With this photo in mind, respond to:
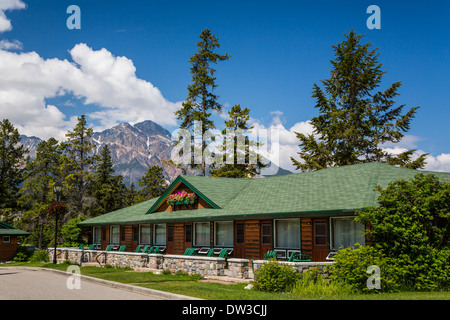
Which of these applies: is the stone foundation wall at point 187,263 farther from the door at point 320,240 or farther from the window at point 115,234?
the window at point 115,234

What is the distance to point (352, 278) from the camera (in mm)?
15195

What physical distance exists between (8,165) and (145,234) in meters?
37.5

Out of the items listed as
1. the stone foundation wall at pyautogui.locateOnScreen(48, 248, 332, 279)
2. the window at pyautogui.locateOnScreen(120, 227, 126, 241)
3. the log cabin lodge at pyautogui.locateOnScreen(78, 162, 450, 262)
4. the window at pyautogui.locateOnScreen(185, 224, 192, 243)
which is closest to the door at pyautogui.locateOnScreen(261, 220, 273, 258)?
the log cabin lodge at pyautogui.locateOnScreen(78, 162, 450, 262)

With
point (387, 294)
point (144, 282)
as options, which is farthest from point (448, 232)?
point (144, 282)

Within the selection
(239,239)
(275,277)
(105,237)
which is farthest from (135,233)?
(275,277)

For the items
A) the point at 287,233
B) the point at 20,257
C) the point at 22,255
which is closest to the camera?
the point at 287,233

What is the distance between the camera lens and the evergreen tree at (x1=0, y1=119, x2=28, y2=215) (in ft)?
198

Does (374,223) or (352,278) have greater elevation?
(374,223)

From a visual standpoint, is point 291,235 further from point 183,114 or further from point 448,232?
point 183,114

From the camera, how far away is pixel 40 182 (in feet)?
202

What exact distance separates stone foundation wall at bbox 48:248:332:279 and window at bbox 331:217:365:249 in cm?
275

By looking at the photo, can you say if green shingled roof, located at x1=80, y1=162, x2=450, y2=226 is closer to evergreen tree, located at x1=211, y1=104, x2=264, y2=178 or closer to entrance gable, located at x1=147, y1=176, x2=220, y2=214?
entrance gable, located at x1=147, y1=176, x2=220, y2=214

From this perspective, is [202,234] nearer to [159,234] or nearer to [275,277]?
[159,234]
